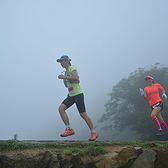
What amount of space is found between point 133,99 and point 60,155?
74.7ft

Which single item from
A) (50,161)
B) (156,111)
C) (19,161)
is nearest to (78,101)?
(50,161)

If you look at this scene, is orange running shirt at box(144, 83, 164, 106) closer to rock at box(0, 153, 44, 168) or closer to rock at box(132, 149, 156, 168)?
rock at box(132, 149, 156, 168)

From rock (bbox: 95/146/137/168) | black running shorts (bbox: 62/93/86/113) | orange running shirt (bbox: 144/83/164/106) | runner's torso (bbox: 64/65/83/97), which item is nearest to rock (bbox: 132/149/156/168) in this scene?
rock (bbox: 95/146/137/168)

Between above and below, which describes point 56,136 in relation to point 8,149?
below

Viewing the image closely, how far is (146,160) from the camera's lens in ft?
10.3

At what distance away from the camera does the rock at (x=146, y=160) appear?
10.2ft

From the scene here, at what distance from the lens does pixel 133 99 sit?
24.4 meters

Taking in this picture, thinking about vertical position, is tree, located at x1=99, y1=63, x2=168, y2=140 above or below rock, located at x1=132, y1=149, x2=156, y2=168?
below

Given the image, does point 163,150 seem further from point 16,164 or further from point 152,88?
point 152,88

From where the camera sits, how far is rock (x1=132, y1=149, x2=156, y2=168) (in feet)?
10.2

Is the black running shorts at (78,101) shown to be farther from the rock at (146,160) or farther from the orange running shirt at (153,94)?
Answer: the orange running shirt at (153,94)

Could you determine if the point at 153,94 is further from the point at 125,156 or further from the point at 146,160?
the point at 125,156

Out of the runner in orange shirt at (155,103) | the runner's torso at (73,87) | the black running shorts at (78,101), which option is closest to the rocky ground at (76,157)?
the black running shorts at (78,101)

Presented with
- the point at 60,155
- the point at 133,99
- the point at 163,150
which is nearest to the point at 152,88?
the point at 163,150
